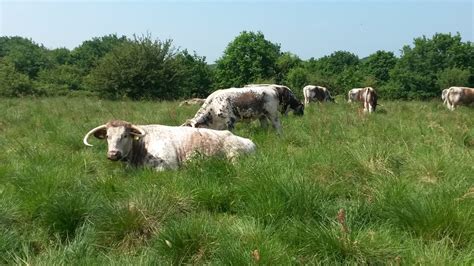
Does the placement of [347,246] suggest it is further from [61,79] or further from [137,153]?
[61,79]

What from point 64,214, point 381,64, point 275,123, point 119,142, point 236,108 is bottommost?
point 64,214

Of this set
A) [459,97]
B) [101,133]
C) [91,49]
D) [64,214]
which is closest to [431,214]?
[64,214]

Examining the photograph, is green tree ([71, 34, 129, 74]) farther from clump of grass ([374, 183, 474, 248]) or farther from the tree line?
clump of grass ([374, 183, 474, 248])

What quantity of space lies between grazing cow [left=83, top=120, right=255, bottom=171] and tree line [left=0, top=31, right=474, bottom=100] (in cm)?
2600

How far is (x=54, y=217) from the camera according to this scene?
12.8 feet

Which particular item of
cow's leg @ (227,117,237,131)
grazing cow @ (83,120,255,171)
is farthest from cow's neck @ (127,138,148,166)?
cow's leg @ (227,117,237,131)

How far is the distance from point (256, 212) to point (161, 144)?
295 centimetres

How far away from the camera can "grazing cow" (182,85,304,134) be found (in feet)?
29.7

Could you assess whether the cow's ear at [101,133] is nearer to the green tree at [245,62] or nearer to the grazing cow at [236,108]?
the grazing cow at [236,108]

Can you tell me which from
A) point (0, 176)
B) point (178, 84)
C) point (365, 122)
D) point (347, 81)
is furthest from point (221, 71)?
point (0, 176)

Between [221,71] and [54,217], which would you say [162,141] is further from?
[221,71]

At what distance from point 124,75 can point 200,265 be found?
3091 centimetres

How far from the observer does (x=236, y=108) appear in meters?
9.32

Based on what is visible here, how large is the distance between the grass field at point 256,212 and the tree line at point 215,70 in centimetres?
2804
